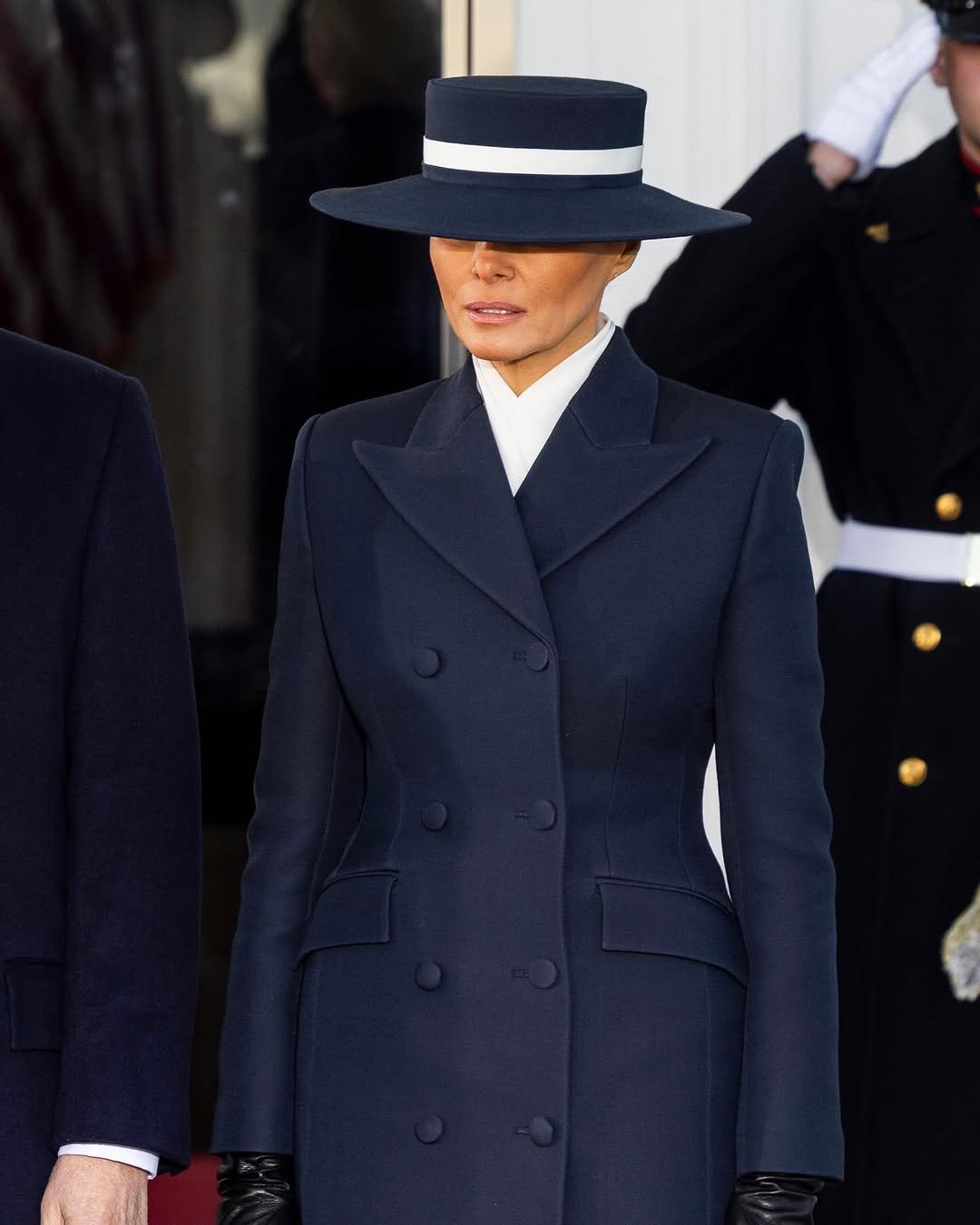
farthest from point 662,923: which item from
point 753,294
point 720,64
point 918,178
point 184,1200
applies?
point 720,64

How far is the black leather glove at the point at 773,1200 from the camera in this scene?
76.5 inches

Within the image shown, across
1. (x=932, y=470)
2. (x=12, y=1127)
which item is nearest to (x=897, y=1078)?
(x=932, y=470)

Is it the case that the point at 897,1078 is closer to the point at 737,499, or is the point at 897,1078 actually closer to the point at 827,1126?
the point at 827,1126

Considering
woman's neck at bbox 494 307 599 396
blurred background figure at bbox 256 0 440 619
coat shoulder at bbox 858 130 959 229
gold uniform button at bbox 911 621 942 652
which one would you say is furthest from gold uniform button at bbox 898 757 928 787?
blurred background figure at bbox 256 0 440 619

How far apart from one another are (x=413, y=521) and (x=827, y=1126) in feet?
2.11

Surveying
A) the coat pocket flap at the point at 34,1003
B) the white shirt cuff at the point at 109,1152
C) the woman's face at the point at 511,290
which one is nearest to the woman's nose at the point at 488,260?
the woman's face at the point at 511,290

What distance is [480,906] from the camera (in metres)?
2.02

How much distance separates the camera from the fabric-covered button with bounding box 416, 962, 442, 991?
201 centimetres

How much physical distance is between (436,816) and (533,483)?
1.04ft

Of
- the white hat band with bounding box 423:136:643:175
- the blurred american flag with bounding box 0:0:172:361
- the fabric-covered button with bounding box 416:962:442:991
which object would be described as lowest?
the fabric-covered button with bounding box 416:962:442:991

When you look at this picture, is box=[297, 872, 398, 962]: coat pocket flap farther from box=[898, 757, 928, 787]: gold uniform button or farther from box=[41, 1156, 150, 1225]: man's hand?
box=[898, 757, 928, 787]: gold uniform button

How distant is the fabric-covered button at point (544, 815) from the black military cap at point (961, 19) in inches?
50.1

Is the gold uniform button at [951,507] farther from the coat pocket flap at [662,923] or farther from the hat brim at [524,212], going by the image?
the coat pocket flap at [662,923]

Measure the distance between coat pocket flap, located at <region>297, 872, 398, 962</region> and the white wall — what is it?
1569 millimetres
